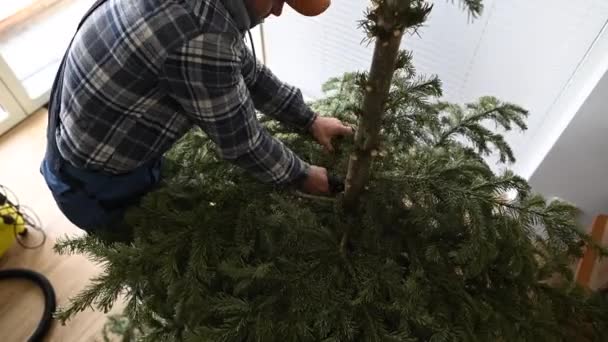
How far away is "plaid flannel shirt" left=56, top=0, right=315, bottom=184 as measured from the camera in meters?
0.61

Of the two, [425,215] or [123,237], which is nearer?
[425,215]

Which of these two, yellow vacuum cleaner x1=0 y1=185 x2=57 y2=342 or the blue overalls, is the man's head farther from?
yellow vacuum cleaner x1=0 y1=185 x2=57 y2=342

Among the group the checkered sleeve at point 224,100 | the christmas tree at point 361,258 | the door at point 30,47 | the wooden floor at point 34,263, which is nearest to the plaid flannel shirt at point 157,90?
the checkered sleeve at point 224,100

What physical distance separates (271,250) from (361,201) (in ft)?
0.64

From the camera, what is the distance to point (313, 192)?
87 cm

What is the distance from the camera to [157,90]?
2.29ft

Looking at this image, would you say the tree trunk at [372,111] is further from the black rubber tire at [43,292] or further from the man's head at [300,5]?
the black rubber tire at [43,292]

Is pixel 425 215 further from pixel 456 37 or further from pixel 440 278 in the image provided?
pixel 456 37

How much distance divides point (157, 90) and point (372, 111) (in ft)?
1.17

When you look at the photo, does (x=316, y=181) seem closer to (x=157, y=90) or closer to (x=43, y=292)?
(x=157, y=90)

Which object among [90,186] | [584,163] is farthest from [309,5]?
[584,163]

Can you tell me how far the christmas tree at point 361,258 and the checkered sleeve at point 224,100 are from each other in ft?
0.27

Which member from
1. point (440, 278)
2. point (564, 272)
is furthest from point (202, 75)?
point (564, 272)

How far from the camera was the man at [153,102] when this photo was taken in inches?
24.3
